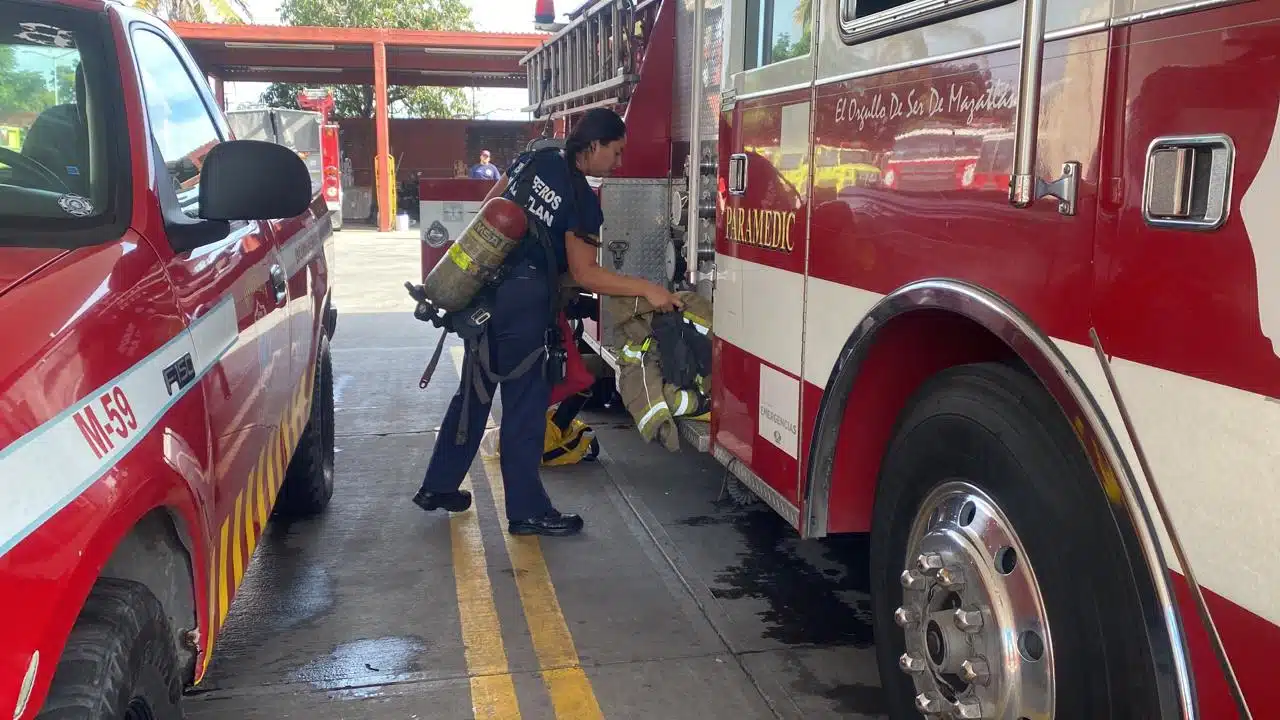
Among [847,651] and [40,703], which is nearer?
[40,703]

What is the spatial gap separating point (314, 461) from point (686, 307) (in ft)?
5.96

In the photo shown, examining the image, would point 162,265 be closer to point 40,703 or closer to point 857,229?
point 40,703

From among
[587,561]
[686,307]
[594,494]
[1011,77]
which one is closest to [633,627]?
[587,561]

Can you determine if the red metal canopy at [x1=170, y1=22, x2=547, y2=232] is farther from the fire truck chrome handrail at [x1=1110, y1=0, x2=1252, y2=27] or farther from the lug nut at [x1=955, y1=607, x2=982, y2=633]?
the fire truck chrome handrail at [x1=1110, y1=0, x2=1252, y2=27]

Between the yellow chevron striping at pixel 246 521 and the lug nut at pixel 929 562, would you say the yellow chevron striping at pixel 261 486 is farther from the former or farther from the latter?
the lug nut at pixel 929 562

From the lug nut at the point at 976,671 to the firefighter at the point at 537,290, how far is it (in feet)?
7.92

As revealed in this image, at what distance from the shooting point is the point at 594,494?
5.63m

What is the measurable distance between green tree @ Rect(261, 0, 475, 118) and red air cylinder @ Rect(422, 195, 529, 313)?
110 feet

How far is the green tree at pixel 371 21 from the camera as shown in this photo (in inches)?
1471

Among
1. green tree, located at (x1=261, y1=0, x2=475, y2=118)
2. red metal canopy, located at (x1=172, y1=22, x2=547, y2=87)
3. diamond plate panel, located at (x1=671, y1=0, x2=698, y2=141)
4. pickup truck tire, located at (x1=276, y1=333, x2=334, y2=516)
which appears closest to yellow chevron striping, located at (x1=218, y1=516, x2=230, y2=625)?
pickup truck tire, located at (x1=276, y1=333, x2=334, y2=516)

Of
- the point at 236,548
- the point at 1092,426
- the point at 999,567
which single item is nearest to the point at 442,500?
the point at 236,548

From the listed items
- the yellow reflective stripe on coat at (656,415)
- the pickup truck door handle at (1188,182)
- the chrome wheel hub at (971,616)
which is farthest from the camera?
the yellow reflective stripe on coat at (656,415)

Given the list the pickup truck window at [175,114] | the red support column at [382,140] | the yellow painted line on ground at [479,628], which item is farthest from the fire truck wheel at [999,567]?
the red support column at [382,140]

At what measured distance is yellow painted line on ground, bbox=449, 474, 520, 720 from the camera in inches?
136
